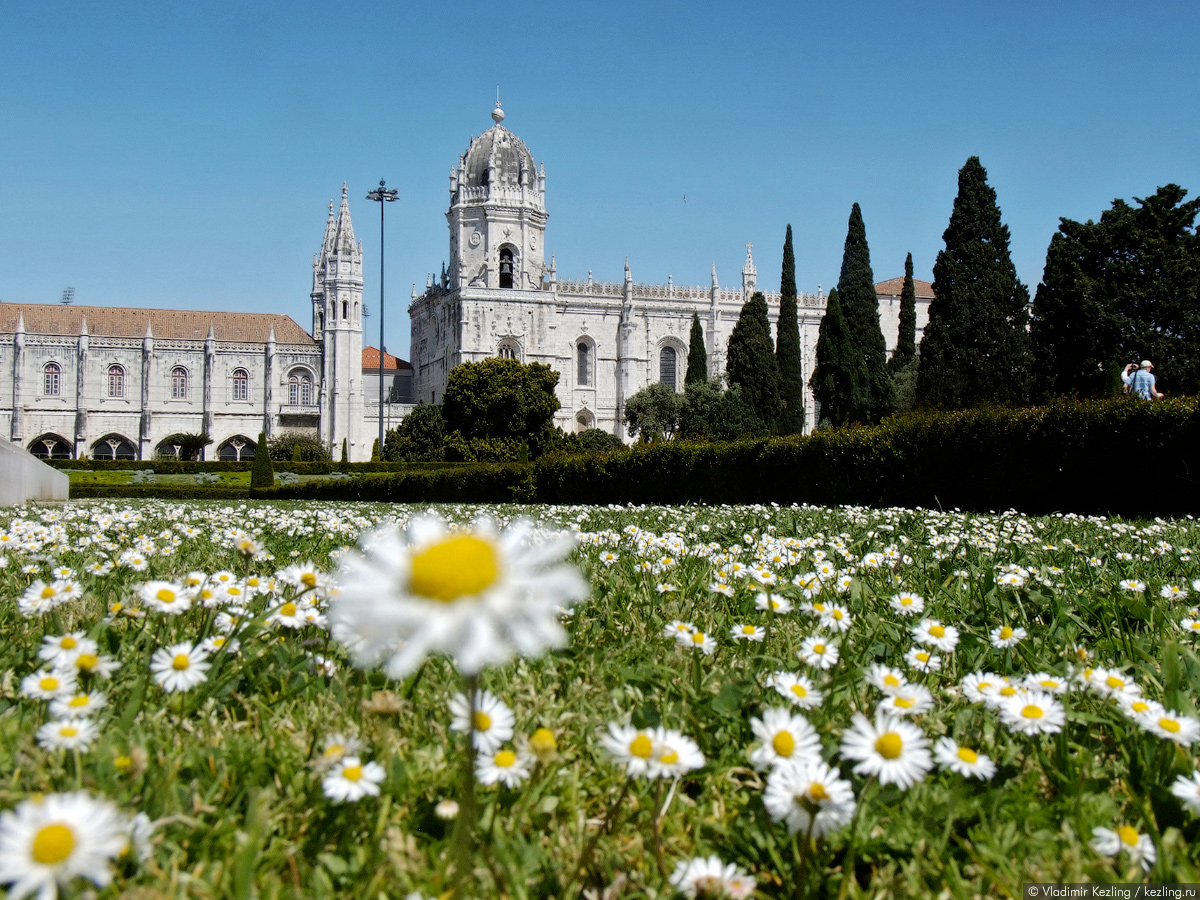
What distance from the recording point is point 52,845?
70 cm

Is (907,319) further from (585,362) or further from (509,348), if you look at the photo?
(509,348)

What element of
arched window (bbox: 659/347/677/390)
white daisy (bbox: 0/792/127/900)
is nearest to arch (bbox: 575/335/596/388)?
arched window (bbox: 659/347/677/390)

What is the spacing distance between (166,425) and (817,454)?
57.1 m

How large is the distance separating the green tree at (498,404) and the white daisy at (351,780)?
129 feet

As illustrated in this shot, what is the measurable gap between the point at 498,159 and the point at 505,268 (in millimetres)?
7269

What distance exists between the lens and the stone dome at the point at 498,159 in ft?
181

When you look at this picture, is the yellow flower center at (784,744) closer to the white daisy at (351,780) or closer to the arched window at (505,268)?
the white daisy at (351,780)

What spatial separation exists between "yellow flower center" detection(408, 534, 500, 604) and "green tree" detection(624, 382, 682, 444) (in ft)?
149

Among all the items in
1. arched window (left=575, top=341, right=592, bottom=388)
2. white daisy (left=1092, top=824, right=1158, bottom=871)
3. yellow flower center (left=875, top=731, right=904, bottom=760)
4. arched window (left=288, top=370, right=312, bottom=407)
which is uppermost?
arched window (left=575, top=341, right=592, bottom=388)

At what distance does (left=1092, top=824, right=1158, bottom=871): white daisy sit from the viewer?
1086mm

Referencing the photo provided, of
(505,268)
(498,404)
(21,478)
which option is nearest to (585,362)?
(505,268)

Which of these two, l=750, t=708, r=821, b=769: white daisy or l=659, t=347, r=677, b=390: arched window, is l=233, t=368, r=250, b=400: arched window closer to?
l=659, t=347, r=677, b=390: arched window

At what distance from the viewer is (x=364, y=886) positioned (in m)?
1.03

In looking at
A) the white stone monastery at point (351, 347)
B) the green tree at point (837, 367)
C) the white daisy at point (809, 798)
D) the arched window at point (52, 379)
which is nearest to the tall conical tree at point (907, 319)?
the green tree at point (837, 367)
